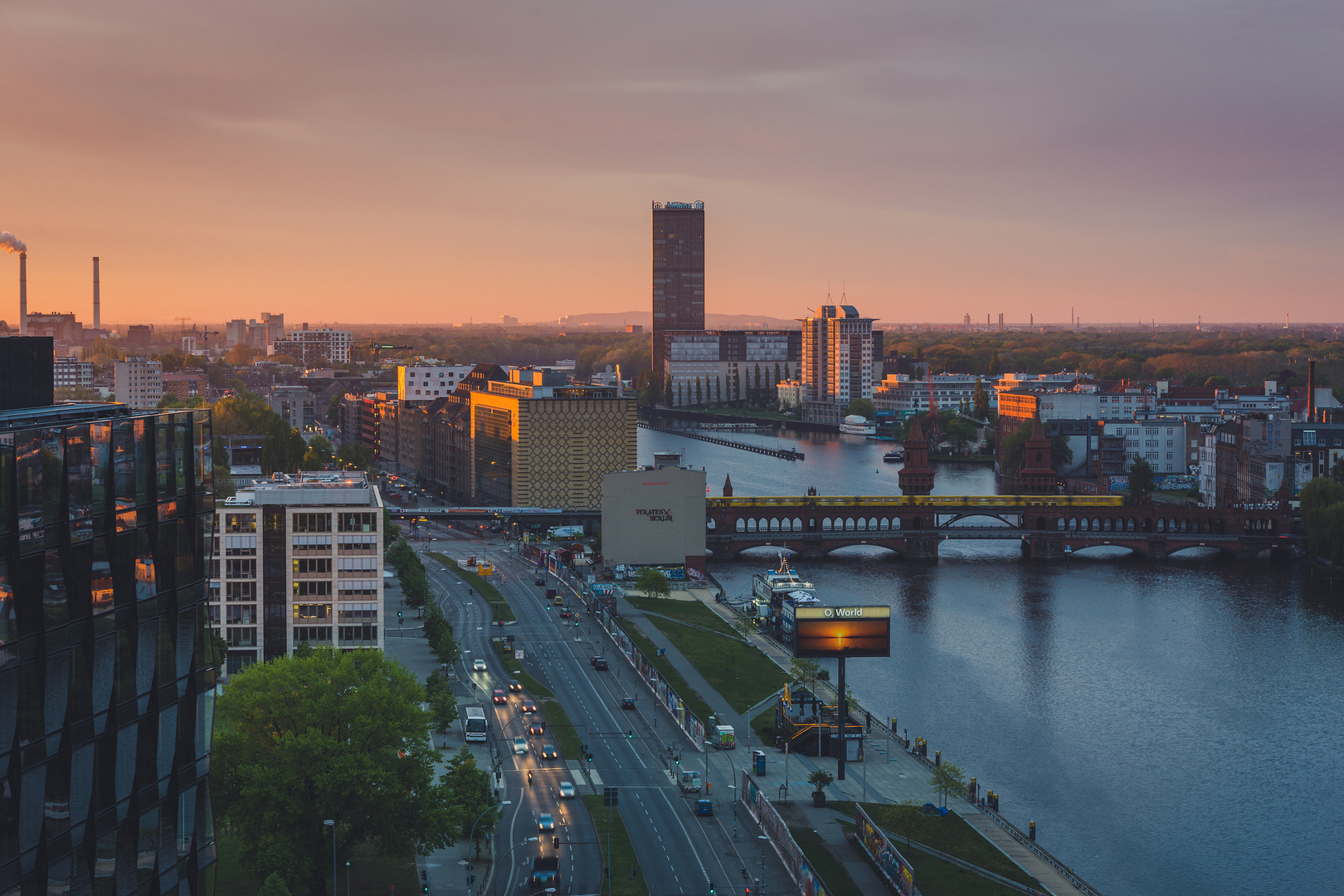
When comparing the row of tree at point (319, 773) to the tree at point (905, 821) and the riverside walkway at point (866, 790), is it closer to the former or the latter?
the riverside walkway at point (866, 790)

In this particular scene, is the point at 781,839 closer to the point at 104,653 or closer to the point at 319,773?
the point at 319,773

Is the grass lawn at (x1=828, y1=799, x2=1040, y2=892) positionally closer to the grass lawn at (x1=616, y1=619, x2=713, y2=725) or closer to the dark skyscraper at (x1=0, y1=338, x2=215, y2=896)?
the grass lawn at (x1=616, y1=619, x2=713, y2=725)

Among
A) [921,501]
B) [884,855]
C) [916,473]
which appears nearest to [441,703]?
[884,855]

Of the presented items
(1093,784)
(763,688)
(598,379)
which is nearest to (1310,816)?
(1093,784)

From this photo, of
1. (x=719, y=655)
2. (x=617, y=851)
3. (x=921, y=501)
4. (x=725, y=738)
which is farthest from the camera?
(x=921, y=501)

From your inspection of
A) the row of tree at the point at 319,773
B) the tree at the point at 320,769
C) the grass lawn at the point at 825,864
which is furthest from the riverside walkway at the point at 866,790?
the tree at the point at 320,769
